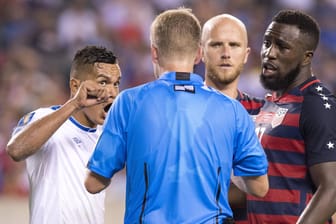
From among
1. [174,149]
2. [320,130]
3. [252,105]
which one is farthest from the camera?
[252,105]

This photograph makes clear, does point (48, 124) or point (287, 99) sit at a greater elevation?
point (48, 124)

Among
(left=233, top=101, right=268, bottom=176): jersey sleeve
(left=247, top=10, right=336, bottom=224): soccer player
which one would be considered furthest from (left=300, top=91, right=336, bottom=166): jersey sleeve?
(left=233, top=101, right=268, bottom=176): jersey sleeve

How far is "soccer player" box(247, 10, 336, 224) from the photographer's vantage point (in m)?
4.04

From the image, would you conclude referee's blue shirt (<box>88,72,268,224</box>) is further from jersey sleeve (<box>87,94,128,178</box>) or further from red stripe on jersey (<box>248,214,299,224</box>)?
red stripe on jersey (<box>248,214,299,224</box>)

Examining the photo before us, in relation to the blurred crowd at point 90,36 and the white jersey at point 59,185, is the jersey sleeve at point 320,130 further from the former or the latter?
the blurred crowd at point 90,36

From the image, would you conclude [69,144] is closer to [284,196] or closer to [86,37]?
[284,196]

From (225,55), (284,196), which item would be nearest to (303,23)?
(225,55)

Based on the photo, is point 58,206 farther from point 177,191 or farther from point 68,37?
point 68,37

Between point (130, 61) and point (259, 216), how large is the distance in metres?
7.66

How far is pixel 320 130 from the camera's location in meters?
4.05

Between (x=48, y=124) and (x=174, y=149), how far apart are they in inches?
31.7

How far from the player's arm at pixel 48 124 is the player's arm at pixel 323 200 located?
118 centimetres

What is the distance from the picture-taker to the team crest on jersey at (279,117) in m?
4.27

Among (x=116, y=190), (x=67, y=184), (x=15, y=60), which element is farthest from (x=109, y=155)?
(x=15, y=60)
